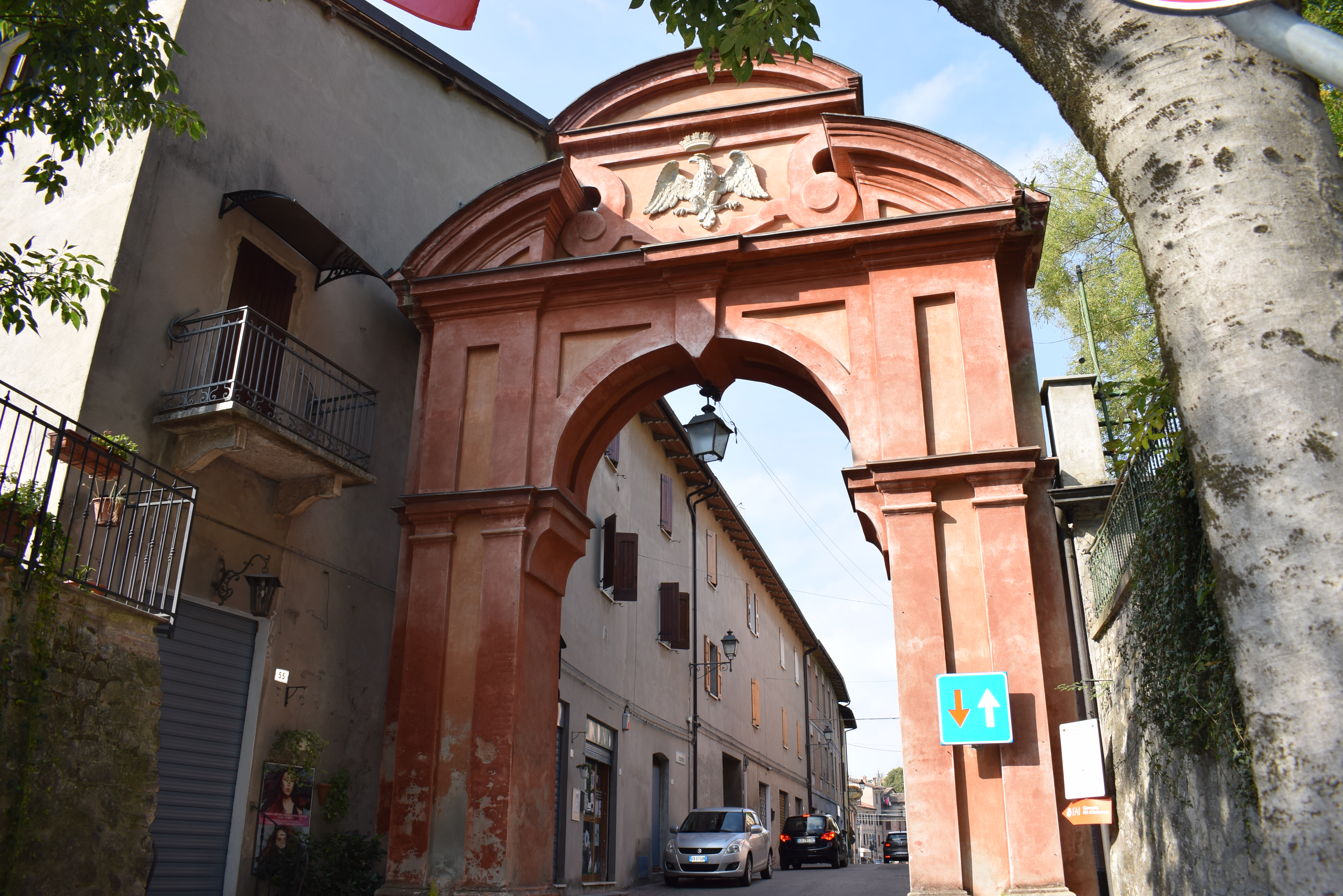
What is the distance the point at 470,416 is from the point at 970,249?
223 inches

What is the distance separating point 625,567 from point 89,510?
36.3 feet

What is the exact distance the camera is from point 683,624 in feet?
72.0

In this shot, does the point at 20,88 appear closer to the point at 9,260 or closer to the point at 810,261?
the point at 9,260

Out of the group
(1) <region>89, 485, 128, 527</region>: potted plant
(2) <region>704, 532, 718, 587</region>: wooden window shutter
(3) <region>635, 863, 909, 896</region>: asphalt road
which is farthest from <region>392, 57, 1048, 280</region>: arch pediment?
(2) <region>704, 532, 718, 587</region>: wooden window shutter

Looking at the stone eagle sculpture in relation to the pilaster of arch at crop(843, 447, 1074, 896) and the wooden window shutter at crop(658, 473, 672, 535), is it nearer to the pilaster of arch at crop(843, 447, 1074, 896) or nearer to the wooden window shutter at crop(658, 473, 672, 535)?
the pilaster of arch at crop(843, 447, 1074, 896)

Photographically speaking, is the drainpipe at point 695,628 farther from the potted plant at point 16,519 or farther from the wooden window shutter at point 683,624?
the potted plant at point 16,519

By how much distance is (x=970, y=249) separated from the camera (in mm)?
10531

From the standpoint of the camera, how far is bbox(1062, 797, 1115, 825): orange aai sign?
7656 mm

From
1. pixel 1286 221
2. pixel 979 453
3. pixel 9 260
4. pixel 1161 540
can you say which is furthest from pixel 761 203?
pixel 1286 221

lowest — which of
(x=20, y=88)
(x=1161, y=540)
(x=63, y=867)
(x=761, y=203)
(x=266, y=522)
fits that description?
(x=63, y=867)

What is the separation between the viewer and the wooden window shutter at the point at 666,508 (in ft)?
74.6

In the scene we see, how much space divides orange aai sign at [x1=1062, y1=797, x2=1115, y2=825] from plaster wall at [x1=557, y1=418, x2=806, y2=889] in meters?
9.00

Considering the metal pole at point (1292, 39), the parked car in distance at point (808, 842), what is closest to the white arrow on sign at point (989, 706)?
the metal pole at point (1292, 39)

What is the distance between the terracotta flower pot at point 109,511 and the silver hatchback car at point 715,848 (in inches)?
533
